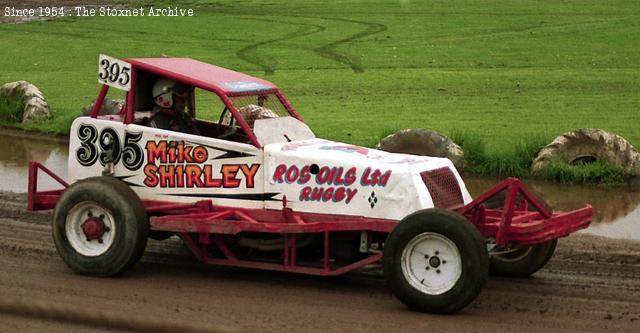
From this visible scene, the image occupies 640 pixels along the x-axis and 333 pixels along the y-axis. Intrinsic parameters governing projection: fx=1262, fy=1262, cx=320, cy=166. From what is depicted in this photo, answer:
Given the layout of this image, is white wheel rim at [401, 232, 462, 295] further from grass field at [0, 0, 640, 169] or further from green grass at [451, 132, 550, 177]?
grass field at [0, 0, 640, 169]

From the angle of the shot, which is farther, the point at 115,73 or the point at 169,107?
the point at 169,107

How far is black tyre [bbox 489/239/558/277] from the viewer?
10508 mm

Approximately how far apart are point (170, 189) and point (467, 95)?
11.1 metres

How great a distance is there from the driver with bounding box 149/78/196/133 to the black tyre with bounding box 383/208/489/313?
2.66 m

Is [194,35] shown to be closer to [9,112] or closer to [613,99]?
[9,112]

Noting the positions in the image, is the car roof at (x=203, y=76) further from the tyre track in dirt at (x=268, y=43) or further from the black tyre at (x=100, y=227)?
the tyre track in dirt at (x=268, y=43)

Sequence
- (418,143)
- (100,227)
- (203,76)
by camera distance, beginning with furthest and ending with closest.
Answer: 1. (418,143)
2. (203,76)
3. (100,227)

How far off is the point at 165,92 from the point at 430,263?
121 inches

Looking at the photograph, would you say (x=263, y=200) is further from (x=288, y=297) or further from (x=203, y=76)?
(x=203, y=76)

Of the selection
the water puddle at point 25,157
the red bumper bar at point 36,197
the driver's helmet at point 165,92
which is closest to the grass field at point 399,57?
the water puddle at point 25,157

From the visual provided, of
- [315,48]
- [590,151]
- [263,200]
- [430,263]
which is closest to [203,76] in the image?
[263,200]

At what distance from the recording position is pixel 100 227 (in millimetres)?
10359

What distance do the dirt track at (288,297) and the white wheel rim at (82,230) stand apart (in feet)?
0.84

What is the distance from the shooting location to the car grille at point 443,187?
990 centimetres
